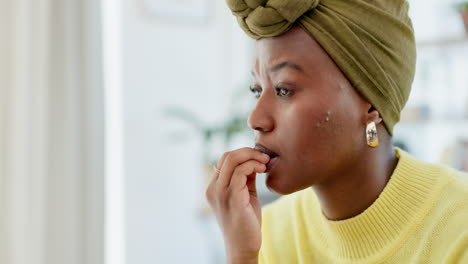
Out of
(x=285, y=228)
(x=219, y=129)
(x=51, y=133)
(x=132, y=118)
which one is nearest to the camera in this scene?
(x=285, y=228)

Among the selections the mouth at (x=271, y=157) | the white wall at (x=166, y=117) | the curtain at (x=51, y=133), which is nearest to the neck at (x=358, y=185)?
the mouth at (x=271, y=157)

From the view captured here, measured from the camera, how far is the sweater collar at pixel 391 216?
3.34 feet

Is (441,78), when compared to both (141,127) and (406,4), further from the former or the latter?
(406,4)

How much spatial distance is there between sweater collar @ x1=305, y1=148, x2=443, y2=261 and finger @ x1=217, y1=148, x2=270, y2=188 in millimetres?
218

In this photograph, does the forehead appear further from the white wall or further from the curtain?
the white wall

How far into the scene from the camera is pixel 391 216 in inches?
40.5

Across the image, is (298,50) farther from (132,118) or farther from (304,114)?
(132,118)

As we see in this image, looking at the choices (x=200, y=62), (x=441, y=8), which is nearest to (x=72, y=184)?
(x=200, y=62)

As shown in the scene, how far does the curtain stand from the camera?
1.45 metres

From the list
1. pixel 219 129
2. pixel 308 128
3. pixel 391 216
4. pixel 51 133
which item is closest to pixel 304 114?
pixel 308 128

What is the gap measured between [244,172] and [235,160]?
0.03 meters

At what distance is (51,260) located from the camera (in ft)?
4.94

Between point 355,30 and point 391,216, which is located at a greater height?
point 355,30

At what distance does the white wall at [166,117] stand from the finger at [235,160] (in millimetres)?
Answer: 2113
